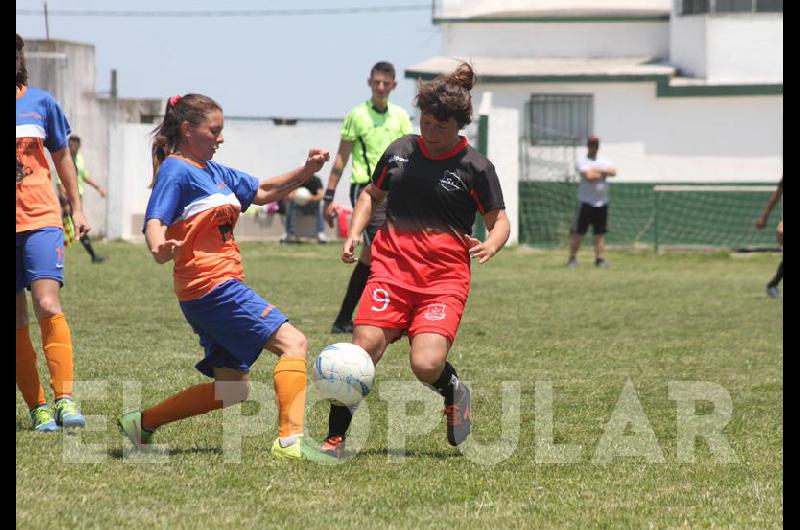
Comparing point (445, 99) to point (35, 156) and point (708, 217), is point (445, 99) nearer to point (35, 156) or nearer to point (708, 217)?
point (35, 156)

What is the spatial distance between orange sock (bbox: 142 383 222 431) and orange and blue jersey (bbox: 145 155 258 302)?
1.54 ft

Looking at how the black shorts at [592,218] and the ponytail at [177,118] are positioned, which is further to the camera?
the black shorts at [592,218]

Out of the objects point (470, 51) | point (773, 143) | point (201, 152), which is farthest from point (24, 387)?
point (470, 51)

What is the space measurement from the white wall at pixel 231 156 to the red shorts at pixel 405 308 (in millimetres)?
22158

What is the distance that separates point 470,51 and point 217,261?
27.1m

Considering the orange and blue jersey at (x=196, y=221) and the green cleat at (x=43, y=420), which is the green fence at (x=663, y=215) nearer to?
the green cleat at (x=43, y=420)

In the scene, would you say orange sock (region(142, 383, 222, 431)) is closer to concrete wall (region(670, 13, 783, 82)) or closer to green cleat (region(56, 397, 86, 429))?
green cleat (region(56, 397, 86, 429))

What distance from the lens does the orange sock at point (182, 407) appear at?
21.6 ft

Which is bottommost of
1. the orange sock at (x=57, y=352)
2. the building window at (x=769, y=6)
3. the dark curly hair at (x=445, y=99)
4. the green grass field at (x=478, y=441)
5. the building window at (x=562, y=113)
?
the green grass field at (x=478, y=441)

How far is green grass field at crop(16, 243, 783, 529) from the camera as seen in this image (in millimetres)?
5367

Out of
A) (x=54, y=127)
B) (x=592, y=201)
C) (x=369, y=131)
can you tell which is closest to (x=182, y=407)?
(x=54, y=127)

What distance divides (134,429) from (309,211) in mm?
21636

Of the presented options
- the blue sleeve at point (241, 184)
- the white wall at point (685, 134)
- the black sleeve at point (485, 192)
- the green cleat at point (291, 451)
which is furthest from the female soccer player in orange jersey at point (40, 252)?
the white wall at point (685, 134)

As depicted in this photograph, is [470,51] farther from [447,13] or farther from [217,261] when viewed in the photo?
[217,261]
